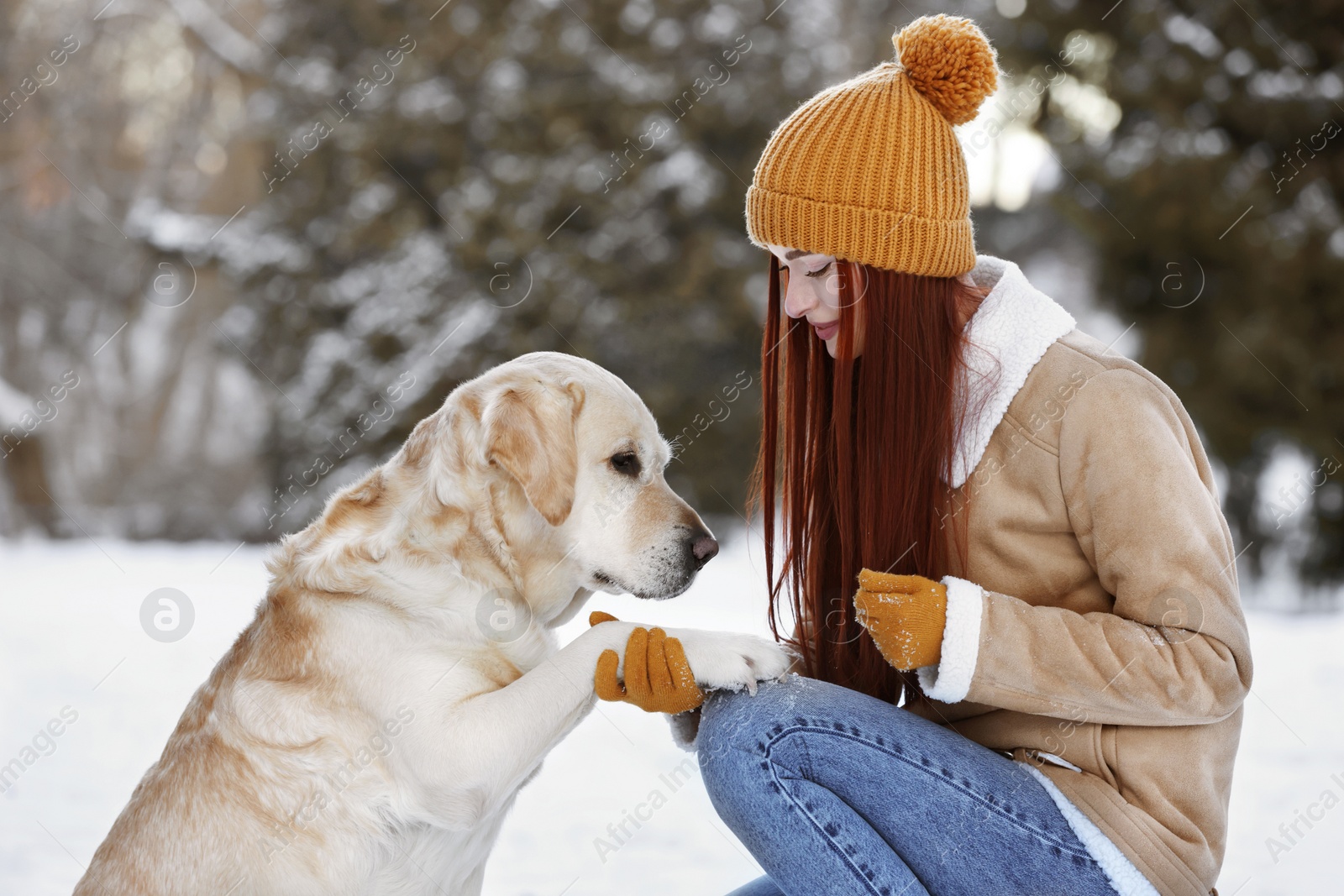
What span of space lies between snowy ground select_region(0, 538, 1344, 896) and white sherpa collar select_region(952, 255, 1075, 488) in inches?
39.7

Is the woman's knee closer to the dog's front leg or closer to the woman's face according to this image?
the dog's front leg

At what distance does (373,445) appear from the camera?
862 cm

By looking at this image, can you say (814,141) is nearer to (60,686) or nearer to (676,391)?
(60,686)

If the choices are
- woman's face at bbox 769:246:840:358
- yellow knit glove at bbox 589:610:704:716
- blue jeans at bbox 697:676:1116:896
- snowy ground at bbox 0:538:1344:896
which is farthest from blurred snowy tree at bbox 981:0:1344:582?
yellow knit glove at bbox 589:610:704:716

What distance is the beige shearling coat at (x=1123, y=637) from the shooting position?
1.71 m

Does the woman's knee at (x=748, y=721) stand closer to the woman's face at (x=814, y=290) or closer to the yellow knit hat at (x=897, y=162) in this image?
the woman's face at (x=814, y=290)

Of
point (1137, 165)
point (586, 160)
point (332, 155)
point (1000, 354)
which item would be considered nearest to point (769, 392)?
point (1000, 354)

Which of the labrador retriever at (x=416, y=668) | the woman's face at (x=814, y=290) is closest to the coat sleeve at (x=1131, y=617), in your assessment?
the labrador retriever at (x=416, y=668)

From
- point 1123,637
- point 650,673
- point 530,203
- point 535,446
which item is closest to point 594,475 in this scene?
point 535,446

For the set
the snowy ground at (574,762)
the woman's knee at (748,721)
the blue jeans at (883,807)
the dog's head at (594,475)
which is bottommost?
the snowy ground at (574,762)

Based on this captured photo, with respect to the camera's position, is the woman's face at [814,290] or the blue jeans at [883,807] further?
the woman's face at [814,290]

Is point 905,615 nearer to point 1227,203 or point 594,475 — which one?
point 594,475

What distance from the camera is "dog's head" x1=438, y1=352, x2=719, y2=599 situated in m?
2.07

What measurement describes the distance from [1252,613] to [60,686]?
6201 mm
